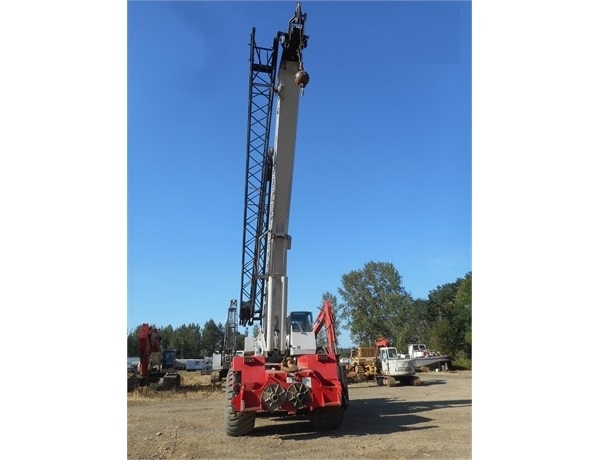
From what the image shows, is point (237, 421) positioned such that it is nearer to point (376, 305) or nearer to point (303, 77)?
point (303, 77)

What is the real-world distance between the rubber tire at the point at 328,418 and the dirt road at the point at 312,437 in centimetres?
22

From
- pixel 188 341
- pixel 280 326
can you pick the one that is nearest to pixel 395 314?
pixel 188 341

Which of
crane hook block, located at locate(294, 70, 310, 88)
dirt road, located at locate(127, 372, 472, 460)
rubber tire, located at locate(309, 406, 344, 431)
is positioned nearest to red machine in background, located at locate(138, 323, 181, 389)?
dirt road, located at locate(127, 372, 472, 460)

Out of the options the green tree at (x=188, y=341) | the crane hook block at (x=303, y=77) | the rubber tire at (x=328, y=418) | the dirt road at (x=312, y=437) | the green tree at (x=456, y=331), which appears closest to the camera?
the dirt road at (x=312, y=437)

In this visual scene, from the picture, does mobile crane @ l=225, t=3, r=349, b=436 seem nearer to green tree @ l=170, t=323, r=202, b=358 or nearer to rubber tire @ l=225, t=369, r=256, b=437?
rubber tire @ l=225, t=369, r=256, b=437

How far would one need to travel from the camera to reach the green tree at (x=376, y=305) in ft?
170

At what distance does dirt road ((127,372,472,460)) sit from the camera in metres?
7.54

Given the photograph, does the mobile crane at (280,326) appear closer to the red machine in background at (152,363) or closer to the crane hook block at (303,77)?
the crane hook block at (303,77)

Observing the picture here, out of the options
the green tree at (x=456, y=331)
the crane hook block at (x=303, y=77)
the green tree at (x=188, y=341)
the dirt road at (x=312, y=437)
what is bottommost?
the green tree at (x=188, y=341)

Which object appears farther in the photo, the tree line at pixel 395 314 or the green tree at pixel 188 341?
the green tree at pixel 188 341

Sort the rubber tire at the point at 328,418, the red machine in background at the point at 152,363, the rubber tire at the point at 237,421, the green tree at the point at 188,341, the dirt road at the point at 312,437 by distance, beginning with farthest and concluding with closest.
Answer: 1. the green tree at the point at 188,341
2. the red machine in background at the point at 152,363
3. the rubber tire at the point at 328,418
4. the rubber tire at the point at 237,421
5. the dirt road at the point at 312,437

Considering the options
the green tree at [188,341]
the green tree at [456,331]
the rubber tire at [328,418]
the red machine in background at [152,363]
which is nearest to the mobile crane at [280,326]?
the rubber tire at [328,418]

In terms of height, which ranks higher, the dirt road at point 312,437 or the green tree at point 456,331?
the dirt road at point 312,437
